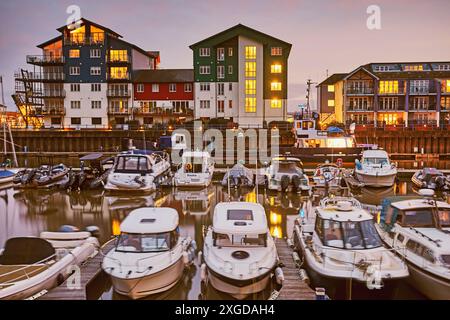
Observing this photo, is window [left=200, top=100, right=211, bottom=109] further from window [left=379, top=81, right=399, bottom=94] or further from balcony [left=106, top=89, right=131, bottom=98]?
window [left=379, top=81, right=399, bottom=94]

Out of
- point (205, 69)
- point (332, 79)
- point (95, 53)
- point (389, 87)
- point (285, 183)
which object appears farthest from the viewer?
point (332, 79)

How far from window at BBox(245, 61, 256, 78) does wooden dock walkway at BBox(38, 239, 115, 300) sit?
27386 millimetres

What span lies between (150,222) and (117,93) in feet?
107

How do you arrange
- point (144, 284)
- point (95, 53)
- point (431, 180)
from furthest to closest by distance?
point (95, 53) → point (431, 180) → point (144, 284)

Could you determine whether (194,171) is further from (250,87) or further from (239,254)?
(250,87)

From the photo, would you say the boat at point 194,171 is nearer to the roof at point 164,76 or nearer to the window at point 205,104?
the window at point 205,104

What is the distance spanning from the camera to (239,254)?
669 cm

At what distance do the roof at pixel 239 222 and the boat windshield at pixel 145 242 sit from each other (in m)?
0.87

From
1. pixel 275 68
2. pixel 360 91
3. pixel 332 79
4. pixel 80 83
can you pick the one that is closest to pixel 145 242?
pixel 275 68

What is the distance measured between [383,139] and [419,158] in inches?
116

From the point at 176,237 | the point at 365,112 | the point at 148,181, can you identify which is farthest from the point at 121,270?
the point at 365,112

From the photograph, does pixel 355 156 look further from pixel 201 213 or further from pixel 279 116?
pixel 201 213

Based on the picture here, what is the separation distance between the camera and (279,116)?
113 ft
